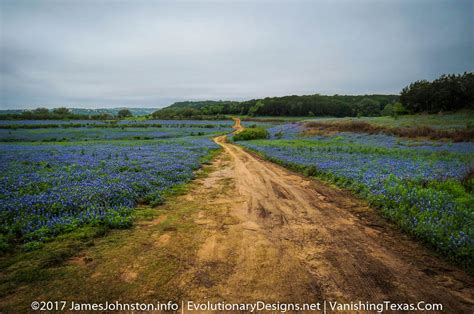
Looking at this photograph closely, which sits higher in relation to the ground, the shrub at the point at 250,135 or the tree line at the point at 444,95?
the tree line at the point at 444,95

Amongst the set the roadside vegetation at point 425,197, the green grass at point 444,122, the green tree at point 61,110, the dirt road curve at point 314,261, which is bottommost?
the dirt road curve at point 314,261

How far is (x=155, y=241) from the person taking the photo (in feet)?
17.8

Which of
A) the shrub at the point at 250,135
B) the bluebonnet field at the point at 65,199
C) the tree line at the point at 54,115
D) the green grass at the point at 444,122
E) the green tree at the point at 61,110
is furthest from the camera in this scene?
the green tree at the point at 61,110

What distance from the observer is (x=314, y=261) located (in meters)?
4.67

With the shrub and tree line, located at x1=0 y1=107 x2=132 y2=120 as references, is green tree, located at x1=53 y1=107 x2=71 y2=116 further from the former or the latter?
the shrub

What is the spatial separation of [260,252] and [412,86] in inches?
2796

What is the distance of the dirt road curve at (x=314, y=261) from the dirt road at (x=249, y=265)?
0.06 ft

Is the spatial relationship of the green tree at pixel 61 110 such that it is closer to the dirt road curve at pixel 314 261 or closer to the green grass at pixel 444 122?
the green grass at pixel 444 122

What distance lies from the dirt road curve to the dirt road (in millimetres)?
18

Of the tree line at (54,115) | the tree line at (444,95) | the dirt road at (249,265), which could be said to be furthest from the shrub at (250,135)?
the tree line at (54,115)

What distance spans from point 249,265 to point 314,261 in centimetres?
140

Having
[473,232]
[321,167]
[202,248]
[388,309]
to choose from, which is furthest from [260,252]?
[321,167]

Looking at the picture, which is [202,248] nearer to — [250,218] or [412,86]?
[250,218]

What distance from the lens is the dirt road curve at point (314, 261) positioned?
3744mm
